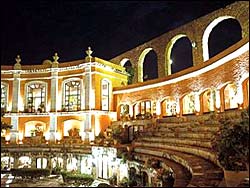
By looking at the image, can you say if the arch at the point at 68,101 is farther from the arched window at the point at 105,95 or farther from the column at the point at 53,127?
the arched window at the point at 105,95

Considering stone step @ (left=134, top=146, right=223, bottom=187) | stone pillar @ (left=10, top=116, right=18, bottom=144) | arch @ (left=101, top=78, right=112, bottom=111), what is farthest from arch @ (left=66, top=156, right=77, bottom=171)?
stone step @ (left=134, top=146, right=223, bottom=187)

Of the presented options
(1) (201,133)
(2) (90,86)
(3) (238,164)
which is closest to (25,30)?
(2) (90,86)

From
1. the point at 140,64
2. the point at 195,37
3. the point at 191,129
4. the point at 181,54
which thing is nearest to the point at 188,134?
the point at 191,129

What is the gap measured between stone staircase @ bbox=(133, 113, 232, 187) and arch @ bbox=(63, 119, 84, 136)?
7636 millimetres

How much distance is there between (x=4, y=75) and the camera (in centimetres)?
2345

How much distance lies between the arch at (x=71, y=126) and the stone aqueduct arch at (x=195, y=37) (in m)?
8.22

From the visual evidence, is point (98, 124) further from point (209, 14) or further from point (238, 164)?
point (238, 164)

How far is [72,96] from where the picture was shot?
23703 mm

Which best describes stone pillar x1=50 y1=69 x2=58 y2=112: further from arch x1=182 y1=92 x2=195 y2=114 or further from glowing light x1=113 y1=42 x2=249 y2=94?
arch x1=182 y1=92 x2=195 y2=114

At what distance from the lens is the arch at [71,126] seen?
917 inches

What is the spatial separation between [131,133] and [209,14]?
403 inches

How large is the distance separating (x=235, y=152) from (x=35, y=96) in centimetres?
2114

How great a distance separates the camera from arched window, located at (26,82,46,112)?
2414 centimetres

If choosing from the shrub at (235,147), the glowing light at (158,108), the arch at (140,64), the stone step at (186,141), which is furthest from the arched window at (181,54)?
the shrub at (235,147)
